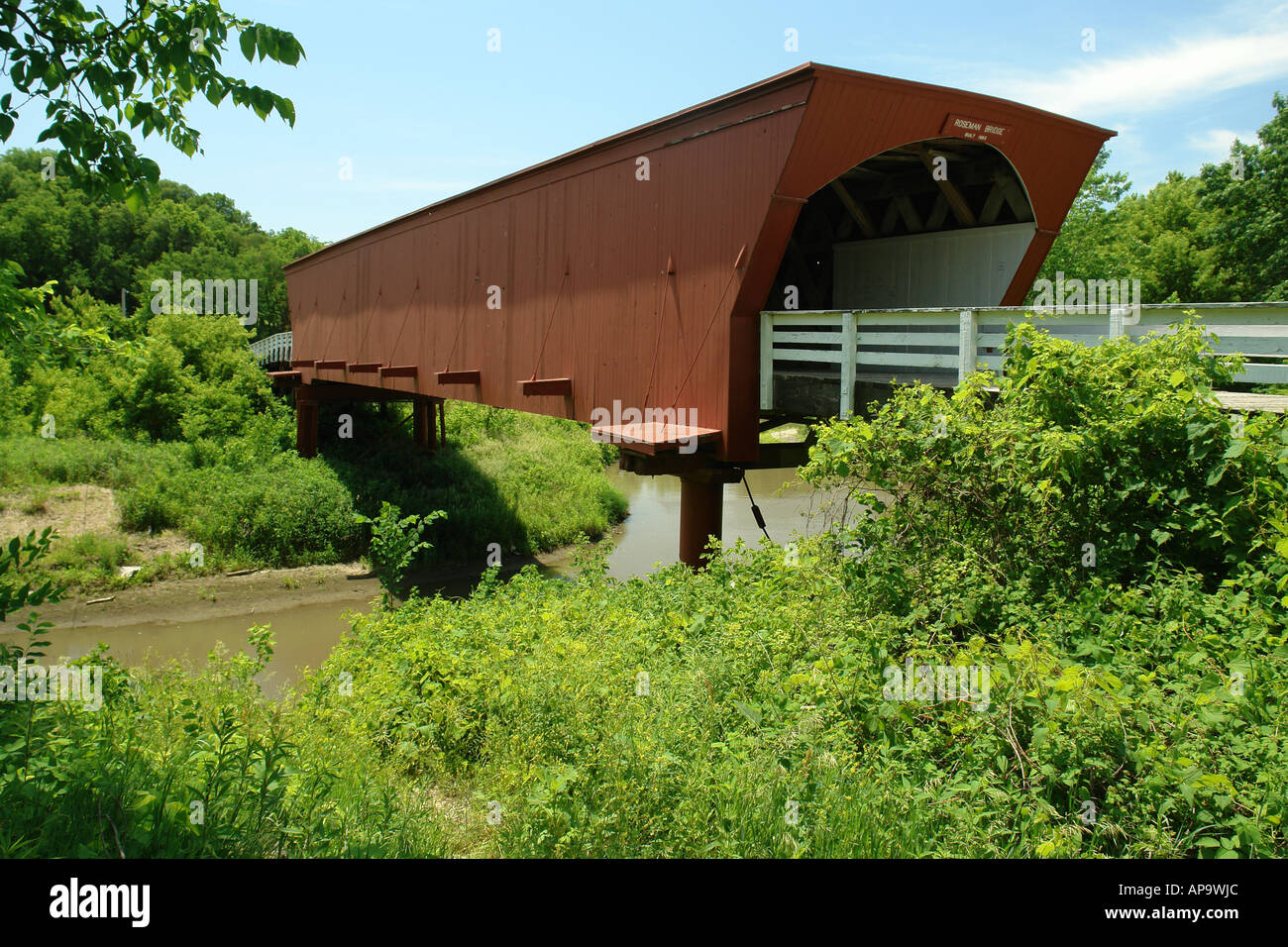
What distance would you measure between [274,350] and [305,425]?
5123mm

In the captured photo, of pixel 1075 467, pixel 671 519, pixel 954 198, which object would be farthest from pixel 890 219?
pixel 671 519

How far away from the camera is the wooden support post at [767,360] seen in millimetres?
8055

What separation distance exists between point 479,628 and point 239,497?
1393 centimetres

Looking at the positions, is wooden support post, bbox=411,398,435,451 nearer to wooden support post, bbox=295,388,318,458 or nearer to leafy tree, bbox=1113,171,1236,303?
wooden support post, bbox=295,388,318,458

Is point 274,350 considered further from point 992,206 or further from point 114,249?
point 114,249

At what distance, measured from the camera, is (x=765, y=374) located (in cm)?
810

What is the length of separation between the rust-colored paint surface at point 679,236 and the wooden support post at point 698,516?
2.60 ft

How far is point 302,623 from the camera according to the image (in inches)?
618

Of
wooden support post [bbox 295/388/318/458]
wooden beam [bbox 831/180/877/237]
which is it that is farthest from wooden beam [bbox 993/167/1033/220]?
wooden support post [bbox 295/388/318/458]

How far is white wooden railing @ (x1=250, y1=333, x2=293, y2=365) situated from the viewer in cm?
2577

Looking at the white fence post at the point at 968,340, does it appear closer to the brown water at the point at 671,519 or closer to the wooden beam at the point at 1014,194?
the wooden beam at the point at 1014,194

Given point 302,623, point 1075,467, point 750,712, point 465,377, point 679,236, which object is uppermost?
point 679,236

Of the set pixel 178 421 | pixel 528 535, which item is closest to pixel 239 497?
pixel 178 421
